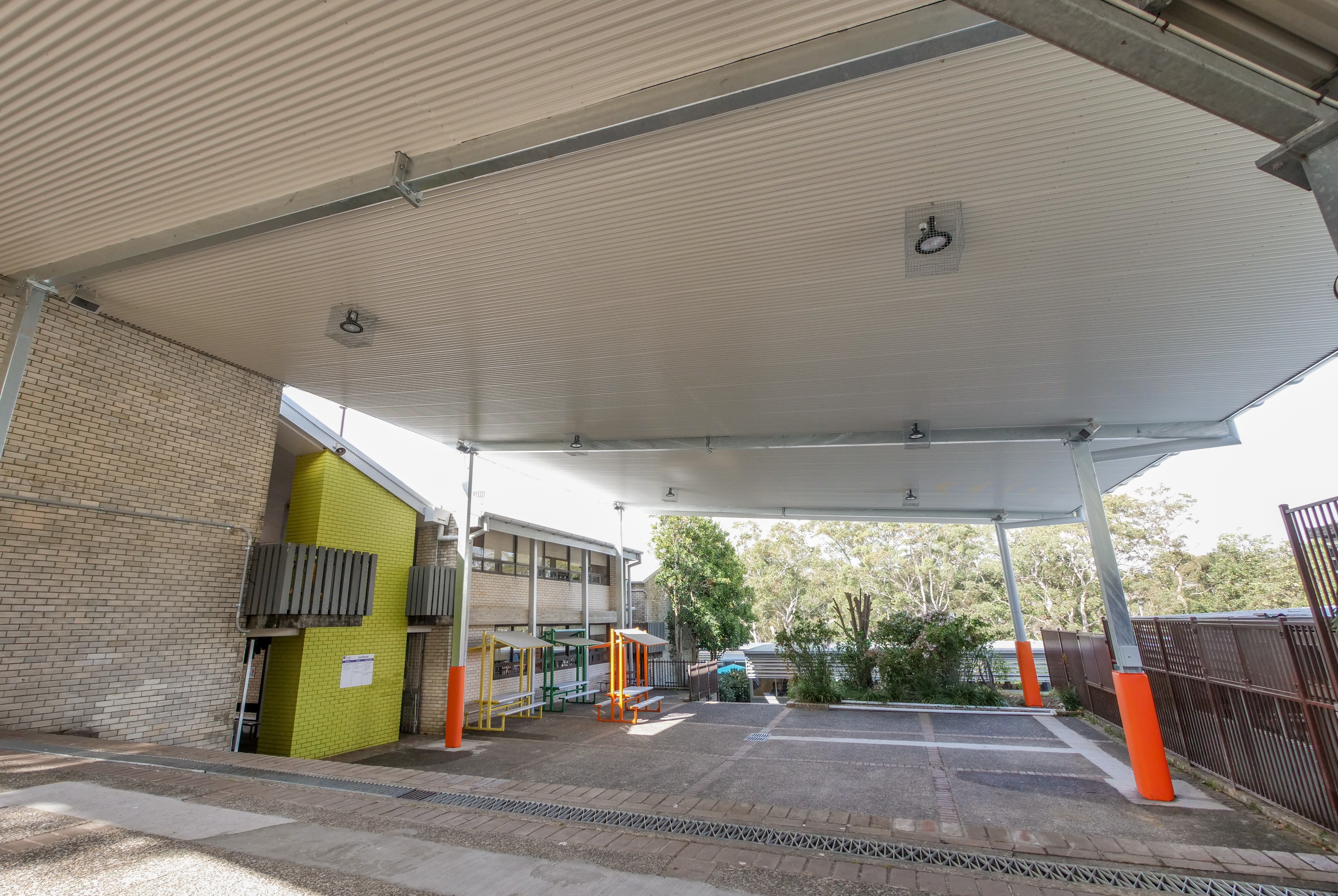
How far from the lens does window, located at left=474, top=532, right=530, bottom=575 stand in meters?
14.5

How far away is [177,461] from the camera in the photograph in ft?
24.1

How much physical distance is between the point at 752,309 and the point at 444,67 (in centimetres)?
361

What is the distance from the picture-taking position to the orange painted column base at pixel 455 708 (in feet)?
34.8

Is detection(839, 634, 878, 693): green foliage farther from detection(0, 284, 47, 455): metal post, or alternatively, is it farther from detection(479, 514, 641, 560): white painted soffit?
detection(0, 284, 47, 455): metal post

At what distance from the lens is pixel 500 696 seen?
1470 centimetres

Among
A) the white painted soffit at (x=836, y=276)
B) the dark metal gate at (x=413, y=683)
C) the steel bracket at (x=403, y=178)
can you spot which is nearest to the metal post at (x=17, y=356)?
the white painted soffit at (x=836, y=276)

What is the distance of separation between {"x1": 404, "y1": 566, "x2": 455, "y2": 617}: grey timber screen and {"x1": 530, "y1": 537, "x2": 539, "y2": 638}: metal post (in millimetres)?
3968

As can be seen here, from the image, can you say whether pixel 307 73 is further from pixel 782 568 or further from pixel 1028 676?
pixel 782 568

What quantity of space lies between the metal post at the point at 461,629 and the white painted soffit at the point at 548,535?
1.14 meters

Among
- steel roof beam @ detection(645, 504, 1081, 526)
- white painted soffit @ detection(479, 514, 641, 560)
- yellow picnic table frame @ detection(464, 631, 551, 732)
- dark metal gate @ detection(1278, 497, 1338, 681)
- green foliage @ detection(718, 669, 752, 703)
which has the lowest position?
green foliage @ detection(718, 669, 752, 703)

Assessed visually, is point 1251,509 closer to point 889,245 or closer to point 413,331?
point 889,245

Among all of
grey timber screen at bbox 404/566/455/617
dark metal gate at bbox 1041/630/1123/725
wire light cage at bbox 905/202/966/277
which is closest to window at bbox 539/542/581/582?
grey timber screen at bbox 404/566/455/617

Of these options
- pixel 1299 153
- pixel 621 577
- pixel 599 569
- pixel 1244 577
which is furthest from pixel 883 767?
pixel 1244 577

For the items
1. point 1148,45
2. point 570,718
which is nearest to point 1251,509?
point 570,718
